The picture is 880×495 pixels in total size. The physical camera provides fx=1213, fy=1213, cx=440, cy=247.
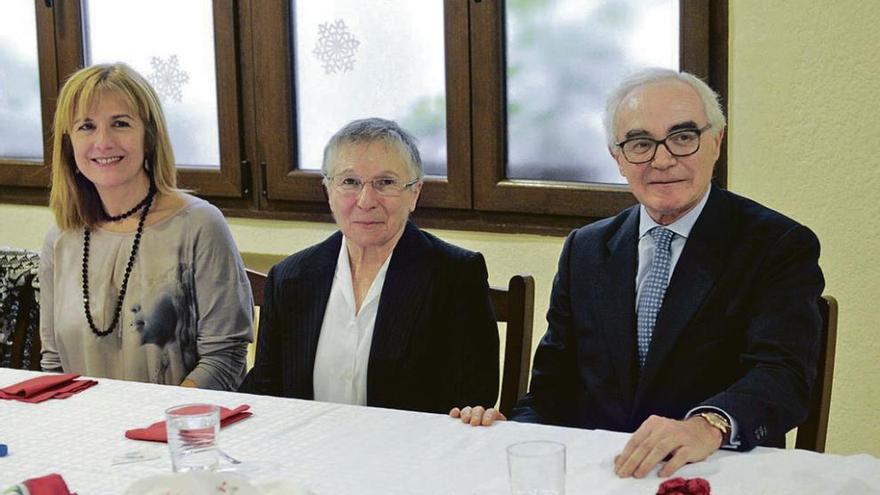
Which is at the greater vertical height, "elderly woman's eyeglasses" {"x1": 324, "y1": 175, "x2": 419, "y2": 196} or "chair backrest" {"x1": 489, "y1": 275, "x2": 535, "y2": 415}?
"elderly woman's eyeglasses" {"x1": 324, "y1": 175, "x2": 419, "y2": 196}

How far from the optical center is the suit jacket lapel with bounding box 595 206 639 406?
6.93ft

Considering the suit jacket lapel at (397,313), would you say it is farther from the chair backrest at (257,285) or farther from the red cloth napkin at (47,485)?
the red cloth napkin at (47,485)

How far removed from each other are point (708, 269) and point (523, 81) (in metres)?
1.41

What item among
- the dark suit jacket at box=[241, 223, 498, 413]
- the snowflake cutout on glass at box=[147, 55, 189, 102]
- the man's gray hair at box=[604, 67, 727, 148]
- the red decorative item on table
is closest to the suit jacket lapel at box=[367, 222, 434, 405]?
the dark suit jacket at box=[241, 223, 498, 413]

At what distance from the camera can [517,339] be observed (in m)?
2.34

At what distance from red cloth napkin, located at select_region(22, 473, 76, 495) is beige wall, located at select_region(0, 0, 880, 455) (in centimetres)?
190

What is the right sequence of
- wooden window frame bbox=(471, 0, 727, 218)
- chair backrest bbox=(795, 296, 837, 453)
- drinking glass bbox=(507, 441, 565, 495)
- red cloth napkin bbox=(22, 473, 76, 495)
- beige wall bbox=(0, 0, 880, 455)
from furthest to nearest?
wooden window frame bbox=(471, 0, 727, 218), beige wall bbox=(0, 0, 880, 455), chair backrest bbox=(795, 296, 837, 453), red cloth napkin bbox=(22, 473, 76, 495), drinking glass bbox=(507, 441, 565, 495)

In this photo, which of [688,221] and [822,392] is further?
[688,221]

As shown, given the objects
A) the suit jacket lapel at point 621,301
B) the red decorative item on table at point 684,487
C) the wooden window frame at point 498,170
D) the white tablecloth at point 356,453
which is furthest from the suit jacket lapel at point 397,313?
the wooden window frame at point 498,170

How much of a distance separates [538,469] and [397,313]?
901 millimetres

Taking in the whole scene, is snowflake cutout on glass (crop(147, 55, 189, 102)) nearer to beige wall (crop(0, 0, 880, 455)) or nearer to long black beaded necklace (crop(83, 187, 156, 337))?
long black beaded necklace (crop(83, 187, 156, 337))

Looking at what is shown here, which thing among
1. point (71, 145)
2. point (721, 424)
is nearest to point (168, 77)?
point (71, 145)

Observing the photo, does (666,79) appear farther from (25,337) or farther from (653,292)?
(25,337)

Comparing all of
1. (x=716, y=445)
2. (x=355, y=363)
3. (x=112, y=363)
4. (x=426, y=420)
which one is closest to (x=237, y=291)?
(x=112, y=363)
